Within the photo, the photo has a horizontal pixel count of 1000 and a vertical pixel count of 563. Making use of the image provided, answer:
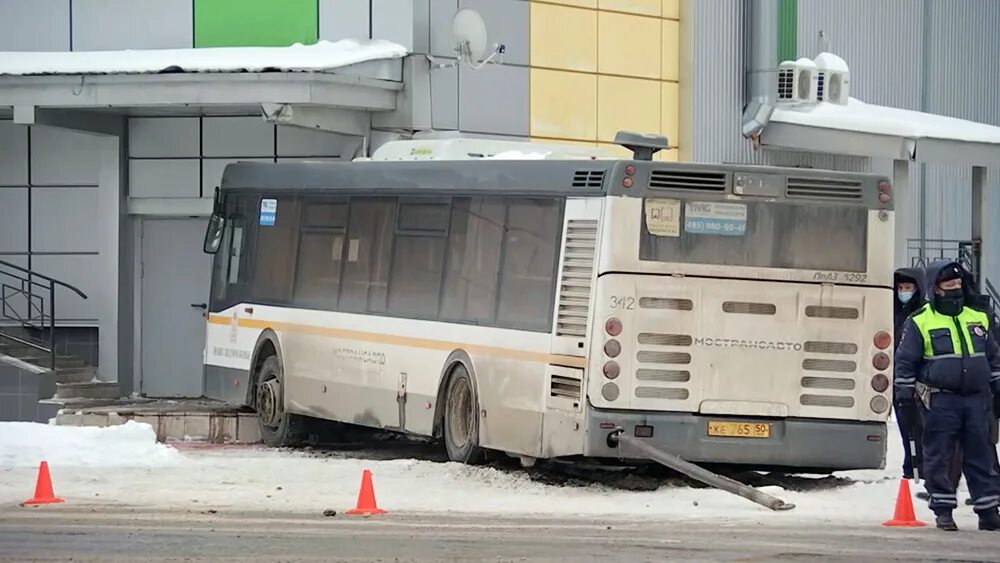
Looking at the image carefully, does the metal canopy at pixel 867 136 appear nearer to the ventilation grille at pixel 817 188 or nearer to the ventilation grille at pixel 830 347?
the ventilation grille at pixel 817 188

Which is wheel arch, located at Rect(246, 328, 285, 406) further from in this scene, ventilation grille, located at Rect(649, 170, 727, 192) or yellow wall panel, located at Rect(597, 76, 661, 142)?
yellow wall panel, located at Rect(597, 76, 661, 142)

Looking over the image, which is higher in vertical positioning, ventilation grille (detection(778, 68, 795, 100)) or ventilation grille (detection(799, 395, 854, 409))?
ventilation grille (detection(778, 68, 795, 100))

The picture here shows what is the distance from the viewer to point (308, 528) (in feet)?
42.2

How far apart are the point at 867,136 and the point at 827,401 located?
13703 mm

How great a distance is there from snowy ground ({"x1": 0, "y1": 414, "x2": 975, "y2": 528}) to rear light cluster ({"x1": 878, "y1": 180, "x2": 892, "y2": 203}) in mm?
2422

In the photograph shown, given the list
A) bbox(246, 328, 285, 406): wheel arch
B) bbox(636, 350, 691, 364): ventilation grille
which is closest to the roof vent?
Answer: bbox(636, 350, 691, 364): ventilation grille

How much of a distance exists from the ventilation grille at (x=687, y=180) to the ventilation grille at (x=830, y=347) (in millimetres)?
1467

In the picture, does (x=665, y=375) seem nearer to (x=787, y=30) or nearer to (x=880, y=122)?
(x=880, y=122)

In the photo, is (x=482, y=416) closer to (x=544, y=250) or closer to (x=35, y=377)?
(x=544, y=250)

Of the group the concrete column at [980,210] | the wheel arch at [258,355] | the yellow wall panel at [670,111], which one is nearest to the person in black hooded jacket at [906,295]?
the wheel arch at [258,355]

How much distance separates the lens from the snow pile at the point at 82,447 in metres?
17.8

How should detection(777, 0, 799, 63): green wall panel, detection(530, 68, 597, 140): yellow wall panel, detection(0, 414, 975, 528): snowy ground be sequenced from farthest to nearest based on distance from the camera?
detection(777, 0, 799, 63): green wall panel < detection(530, 68, 597, 140): yellow wall panel < detection(0, 414, 975, 528): snowy ground

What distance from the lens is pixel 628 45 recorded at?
27.5 metres

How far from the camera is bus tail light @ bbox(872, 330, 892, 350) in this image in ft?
52.9
